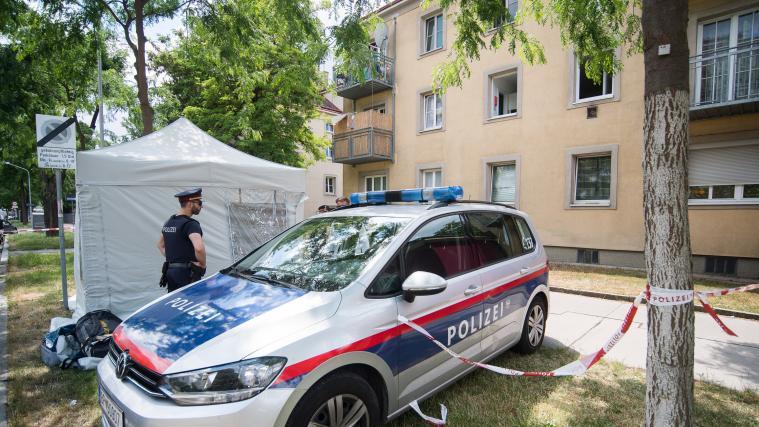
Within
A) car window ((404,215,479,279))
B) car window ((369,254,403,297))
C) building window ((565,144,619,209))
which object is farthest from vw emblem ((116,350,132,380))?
building window ((565,144,619,209))

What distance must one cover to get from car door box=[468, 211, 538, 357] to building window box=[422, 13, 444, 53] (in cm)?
1173

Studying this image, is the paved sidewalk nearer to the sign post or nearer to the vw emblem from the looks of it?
the vw emblem

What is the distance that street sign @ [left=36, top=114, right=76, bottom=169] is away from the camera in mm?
5293

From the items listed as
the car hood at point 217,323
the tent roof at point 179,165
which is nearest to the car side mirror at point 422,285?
the car hood at point 217,323

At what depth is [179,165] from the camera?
5648 millimetres

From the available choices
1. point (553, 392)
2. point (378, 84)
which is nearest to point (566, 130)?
point (378, 84)

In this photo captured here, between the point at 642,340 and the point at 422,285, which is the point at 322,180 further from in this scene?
the point at 422,285

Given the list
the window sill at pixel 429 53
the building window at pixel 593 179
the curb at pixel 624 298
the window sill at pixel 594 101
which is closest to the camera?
the curb at pixel 624 298

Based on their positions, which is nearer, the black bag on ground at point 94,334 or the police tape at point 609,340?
the police tape at point 609,340

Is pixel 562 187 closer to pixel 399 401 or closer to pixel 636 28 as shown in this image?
pixel 636 28

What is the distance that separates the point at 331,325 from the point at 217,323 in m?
0.65

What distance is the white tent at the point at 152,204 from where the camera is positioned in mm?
5227

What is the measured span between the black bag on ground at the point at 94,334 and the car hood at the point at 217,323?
189cm

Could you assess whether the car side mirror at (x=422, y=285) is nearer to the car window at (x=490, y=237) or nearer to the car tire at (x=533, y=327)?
the car window at (x=490, y=237)
